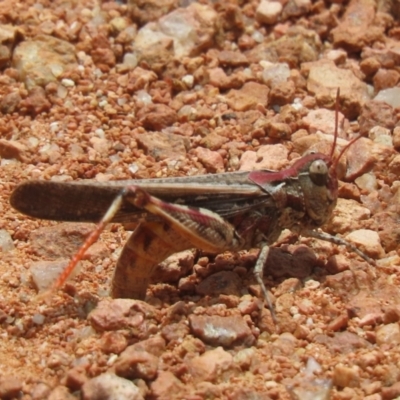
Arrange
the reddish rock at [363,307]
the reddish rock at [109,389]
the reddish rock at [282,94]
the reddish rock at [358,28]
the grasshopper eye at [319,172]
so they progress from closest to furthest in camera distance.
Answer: the reddish rock at [109,389] → the reddish rock at [363,307] → the grasshopper eye at [319,172] → the reddish rock at [282,94] → the reddish rock at [358,28]

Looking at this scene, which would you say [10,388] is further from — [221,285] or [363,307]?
[363,307]

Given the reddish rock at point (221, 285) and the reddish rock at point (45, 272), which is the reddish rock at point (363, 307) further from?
the reddish rock at point (45, 272)

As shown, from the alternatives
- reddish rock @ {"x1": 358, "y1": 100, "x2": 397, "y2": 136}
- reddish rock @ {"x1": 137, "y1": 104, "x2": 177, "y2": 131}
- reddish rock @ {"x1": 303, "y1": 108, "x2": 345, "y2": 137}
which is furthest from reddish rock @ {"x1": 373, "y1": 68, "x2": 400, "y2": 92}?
reddish rock @ {"x1": 137, "y1": 104, "x2": 177, "y2": 131}

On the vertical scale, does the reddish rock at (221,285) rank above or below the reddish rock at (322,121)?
below

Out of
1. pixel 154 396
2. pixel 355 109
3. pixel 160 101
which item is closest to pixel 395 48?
pixel 355 109

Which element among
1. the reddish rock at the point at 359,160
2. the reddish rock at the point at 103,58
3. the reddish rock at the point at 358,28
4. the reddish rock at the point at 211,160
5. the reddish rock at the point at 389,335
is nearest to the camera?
the reddish rock at the point at 389,335

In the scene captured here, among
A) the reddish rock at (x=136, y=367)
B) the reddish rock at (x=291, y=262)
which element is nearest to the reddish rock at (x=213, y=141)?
the reddish rock at (x=291, y=262)

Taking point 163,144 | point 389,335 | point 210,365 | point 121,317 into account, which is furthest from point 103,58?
point 389,335
